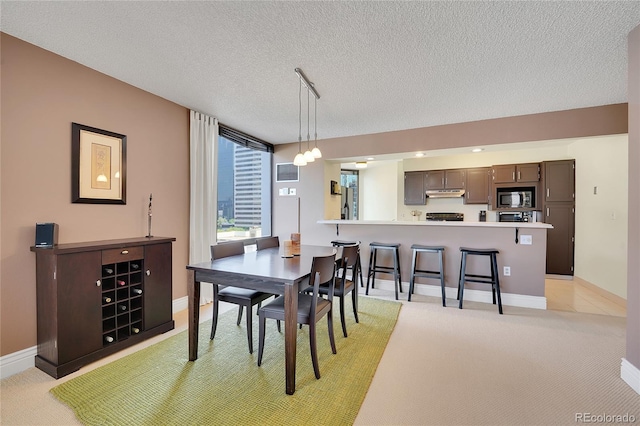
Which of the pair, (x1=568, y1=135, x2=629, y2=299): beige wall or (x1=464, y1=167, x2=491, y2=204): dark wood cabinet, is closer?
(x1=568, y1=135, x2=629, y2=299): beige wall

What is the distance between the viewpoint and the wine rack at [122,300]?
2.33m

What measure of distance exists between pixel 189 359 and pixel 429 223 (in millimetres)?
3266

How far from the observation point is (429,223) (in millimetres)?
3918

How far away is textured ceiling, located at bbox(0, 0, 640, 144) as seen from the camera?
174 centimetres

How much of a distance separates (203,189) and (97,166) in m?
1.18

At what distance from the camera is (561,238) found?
4957 millimetres

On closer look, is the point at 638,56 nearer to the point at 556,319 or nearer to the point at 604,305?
the point at 556,319

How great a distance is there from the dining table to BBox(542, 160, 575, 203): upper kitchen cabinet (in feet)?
16.6

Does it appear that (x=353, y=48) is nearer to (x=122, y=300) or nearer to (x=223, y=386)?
(x=223, y=386)

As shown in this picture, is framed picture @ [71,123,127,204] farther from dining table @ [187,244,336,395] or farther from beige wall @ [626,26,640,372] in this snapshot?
beige wall @ [626,26,640,372]

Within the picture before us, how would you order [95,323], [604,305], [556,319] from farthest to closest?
[604,305] < [556,319] < [95,323]

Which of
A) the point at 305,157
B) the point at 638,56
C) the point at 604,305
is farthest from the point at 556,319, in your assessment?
the point at 305,157

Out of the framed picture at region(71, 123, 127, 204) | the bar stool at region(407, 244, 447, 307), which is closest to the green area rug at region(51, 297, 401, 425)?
the bar stool at region(407, 244, 447, 307)

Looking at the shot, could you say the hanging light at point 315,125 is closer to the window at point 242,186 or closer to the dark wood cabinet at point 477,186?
the window at point 242,186
